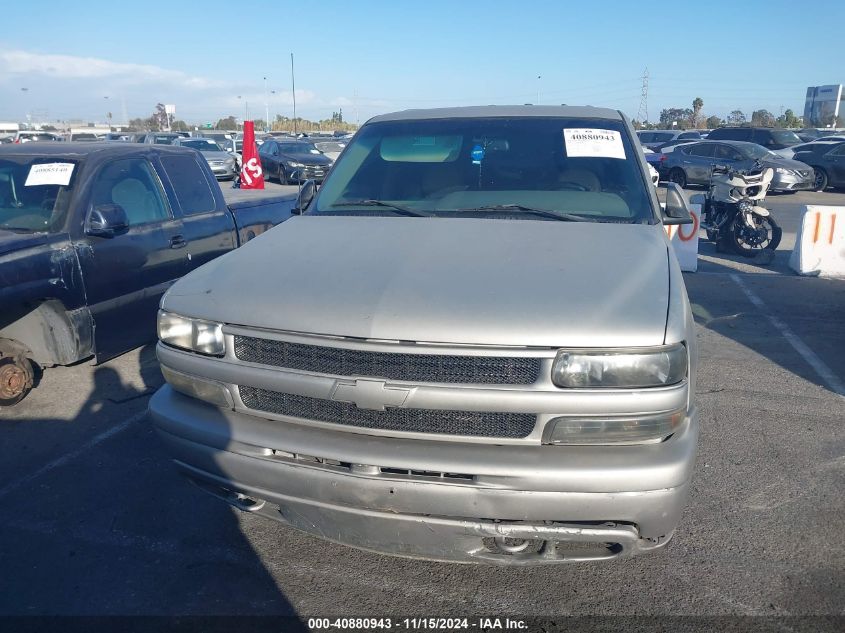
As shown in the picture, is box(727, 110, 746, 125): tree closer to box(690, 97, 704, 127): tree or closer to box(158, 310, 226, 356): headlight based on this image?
box(690, 97, 704, 127): tree

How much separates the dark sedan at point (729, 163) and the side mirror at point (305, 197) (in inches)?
668

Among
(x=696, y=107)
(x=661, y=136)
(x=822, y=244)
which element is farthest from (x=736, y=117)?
(x=822, y=244)

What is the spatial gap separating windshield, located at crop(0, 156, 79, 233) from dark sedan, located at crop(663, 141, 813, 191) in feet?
57.4

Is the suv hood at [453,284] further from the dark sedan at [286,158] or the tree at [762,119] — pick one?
the tree at [762,119]

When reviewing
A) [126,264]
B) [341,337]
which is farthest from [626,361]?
[126,264]

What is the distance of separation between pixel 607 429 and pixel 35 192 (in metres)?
4.72

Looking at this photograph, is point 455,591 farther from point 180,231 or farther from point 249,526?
point 180,231

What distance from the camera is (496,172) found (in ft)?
12.8

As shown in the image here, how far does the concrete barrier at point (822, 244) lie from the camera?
9086 millimetres

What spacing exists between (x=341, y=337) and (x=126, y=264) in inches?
136

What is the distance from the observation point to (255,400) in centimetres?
269

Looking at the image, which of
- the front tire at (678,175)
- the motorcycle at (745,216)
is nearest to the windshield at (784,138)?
the front tire at (678,175)

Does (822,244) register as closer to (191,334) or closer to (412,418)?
(412,418)

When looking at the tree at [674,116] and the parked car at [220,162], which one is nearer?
the parked car at [220,162]
